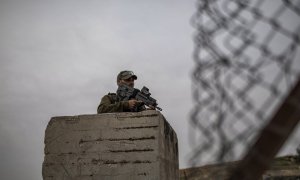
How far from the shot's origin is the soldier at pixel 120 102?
173 inches

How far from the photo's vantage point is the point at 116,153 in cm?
393

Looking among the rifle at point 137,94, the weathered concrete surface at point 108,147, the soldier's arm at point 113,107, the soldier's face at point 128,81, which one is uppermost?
the soldier's face at point 128,81

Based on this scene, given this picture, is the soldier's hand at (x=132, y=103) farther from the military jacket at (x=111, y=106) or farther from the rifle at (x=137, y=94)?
the rifle at (x=137, y=94)

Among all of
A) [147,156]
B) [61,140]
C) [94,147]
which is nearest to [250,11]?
[147,156]

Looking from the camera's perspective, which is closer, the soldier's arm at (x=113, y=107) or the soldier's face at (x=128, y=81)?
the soldier's arm at (x=113, y=107)

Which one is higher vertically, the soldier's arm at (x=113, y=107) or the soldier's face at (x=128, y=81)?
the soldier's face at (x=128, y=81)

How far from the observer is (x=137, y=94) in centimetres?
467

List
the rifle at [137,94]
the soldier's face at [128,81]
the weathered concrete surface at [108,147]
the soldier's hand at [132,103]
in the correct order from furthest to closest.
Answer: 1. the soldier's face at [128,81]
2. the rifle at [137,94]
3. the soldier's hand at [132,103]
4. the weathered concrete surface at [108,147]

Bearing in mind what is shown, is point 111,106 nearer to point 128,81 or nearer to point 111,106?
point 111,106

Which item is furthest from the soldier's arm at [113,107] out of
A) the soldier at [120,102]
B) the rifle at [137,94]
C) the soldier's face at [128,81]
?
the soldier's face at [128,81]

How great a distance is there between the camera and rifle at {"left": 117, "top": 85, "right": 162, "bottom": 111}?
461cm

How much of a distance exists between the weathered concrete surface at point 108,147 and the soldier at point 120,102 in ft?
1.07

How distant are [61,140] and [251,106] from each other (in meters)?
3.36

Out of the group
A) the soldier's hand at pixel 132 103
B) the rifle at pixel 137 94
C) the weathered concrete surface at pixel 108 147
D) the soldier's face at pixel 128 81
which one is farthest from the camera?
the soldier's face at pixel 128 81
